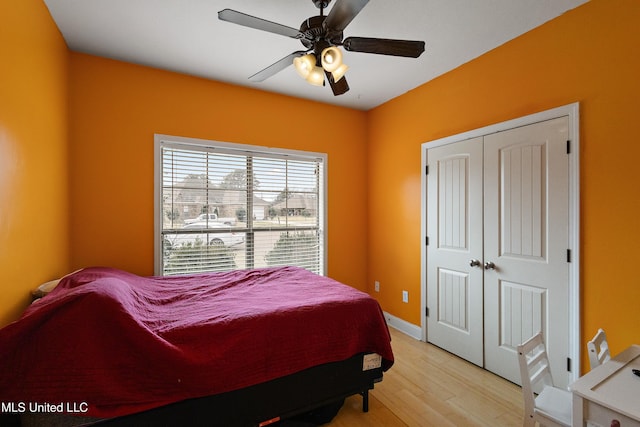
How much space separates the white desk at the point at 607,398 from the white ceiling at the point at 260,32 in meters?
2.18

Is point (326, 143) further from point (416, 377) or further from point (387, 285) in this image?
point (416, 377)

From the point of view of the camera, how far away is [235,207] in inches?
127

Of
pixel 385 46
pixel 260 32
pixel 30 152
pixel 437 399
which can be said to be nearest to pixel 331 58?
pixel 385 46

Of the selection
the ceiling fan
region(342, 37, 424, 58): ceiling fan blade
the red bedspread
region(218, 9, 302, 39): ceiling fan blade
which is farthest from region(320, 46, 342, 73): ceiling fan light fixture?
the red bedspread

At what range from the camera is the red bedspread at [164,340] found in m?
1.22

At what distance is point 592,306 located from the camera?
192cm

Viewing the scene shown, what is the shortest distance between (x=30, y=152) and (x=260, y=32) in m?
1.72

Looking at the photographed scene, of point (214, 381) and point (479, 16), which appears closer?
point (214, 381)

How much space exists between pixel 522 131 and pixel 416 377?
219 centimetres

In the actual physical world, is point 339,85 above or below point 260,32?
below

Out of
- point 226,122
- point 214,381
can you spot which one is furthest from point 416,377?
point 226,122

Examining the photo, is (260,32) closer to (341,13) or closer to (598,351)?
(341,13)

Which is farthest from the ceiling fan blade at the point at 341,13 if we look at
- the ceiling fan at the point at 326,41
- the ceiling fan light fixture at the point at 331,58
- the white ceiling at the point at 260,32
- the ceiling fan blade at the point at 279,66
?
the white ceiling at the point at 260,32

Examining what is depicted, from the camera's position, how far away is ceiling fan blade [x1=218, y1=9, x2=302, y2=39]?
1.51 meters
